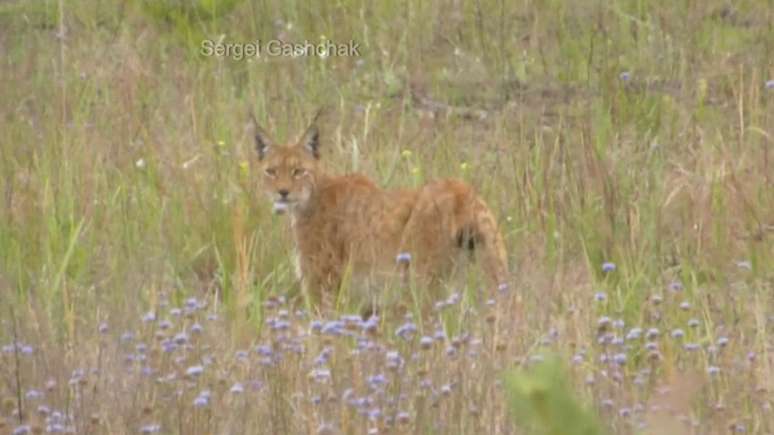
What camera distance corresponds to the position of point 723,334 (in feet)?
16.9

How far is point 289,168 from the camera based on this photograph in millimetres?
7008

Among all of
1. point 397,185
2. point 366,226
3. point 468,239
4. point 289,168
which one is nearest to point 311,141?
point 289,168

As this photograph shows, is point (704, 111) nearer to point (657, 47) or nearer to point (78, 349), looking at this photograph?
point (657, 47)

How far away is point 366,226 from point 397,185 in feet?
2.29

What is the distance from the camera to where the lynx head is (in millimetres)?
6922

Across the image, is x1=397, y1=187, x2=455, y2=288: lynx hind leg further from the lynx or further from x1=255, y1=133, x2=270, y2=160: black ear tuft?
x1=255, y1=133, x2=270, y2=160: black ear tuft

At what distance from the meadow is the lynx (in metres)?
0.09

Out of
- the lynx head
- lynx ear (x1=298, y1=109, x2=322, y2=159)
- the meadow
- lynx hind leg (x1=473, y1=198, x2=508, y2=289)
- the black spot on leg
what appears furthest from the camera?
lynx ear (x1=298, y1=109, x2=322, y2=159)

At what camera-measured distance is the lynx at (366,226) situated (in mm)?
6109

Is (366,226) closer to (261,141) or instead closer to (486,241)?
(486,241)

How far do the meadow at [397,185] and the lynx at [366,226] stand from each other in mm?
92

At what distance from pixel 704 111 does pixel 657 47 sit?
729 millimetres

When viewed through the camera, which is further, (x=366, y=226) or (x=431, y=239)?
(x=366, y=226)

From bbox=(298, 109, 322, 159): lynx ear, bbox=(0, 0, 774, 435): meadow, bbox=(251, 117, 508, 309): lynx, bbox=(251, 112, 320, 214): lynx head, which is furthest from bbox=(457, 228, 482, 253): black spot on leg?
bbox=(298, 109, 322, 159): lynx ear
